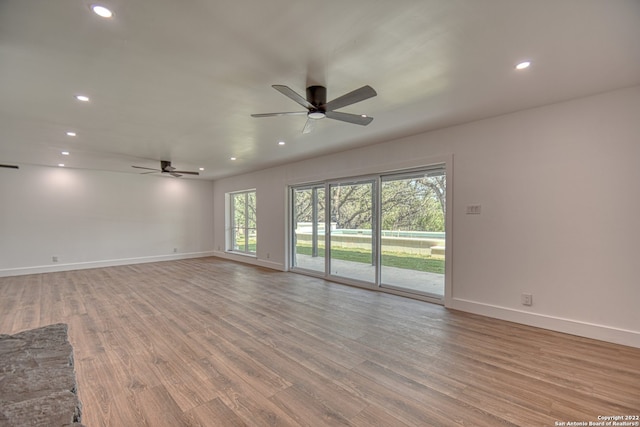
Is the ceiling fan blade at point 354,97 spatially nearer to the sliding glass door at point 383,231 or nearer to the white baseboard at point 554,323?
the sliding glass door at point 383,231

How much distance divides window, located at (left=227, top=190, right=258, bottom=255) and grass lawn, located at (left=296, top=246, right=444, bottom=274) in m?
3.08

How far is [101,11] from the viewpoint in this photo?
5.54 ft

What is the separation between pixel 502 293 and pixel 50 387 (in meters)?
4.62

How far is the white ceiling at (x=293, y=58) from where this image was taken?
5.68ft

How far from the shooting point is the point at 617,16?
1782 millimetres

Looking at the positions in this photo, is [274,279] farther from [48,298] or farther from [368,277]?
[48,298]

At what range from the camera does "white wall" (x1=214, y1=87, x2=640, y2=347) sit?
2.86m

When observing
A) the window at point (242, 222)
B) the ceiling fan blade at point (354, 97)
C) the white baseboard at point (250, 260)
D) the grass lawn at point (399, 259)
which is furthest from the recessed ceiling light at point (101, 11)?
the window at point (242, 222)

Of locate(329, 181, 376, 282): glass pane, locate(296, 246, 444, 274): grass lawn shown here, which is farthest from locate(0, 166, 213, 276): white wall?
locate(296, 246, 444, 274): grass lawn

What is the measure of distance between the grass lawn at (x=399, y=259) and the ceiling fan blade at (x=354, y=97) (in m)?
3.04

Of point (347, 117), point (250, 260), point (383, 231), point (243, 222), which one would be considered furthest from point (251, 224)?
point (347, 117)

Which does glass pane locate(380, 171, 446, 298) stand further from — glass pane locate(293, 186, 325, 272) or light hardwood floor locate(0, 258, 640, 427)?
glass pane locate(293, 186, 325, 272)

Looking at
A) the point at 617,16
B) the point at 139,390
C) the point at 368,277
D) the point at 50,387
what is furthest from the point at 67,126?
the point at 617,16

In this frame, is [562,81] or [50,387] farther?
[562,81]
